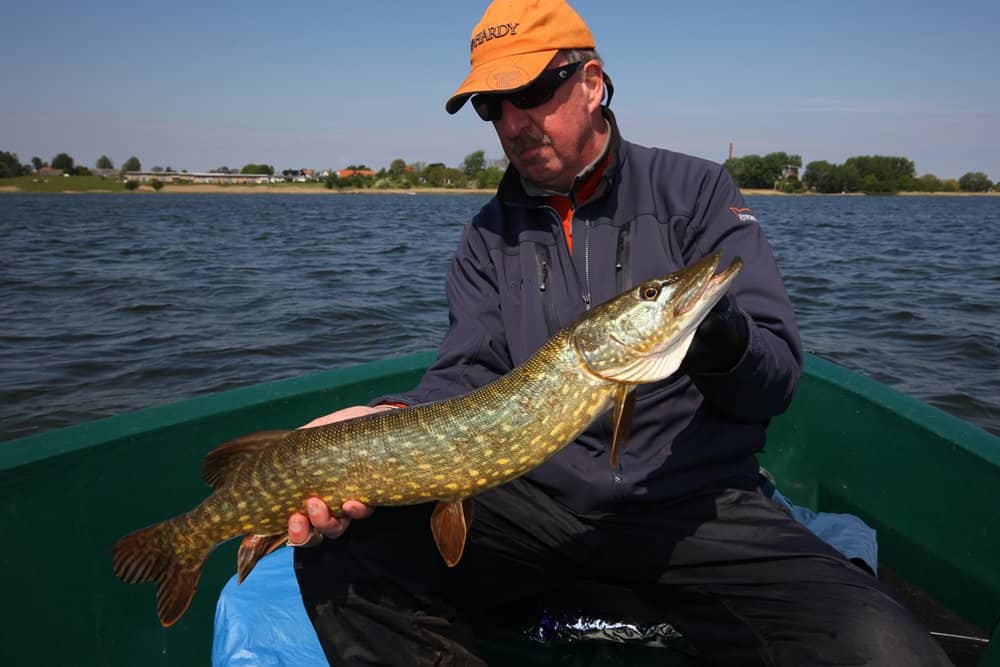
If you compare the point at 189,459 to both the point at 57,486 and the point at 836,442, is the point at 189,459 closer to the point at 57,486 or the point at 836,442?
the point at 57,486

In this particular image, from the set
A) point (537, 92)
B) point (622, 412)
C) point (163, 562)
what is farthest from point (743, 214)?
point (163, 562)

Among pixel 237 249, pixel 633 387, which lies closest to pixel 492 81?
pixel 633 387

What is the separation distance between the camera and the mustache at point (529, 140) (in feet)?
9.28

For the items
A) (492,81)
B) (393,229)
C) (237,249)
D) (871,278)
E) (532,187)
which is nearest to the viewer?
(492,81)

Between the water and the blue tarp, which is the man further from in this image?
the water

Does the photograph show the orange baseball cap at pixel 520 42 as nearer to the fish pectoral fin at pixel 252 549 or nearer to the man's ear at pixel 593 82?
the man's ear at pixel 593 82

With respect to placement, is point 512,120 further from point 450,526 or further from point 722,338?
point 450,526

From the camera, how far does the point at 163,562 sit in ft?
7.88

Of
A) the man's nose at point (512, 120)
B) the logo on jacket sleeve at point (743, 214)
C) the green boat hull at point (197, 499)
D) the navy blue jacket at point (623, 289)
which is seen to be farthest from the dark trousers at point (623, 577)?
the man's nose at point (512, 120)

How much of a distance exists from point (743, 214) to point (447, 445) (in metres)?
1.43

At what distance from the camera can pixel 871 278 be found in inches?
595

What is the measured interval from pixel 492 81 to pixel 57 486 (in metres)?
2.27

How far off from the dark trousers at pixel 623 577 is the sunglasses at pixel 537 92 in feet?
4.82

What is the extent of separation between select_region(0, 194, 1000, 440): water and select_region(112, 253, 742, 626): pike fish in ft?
17.3
